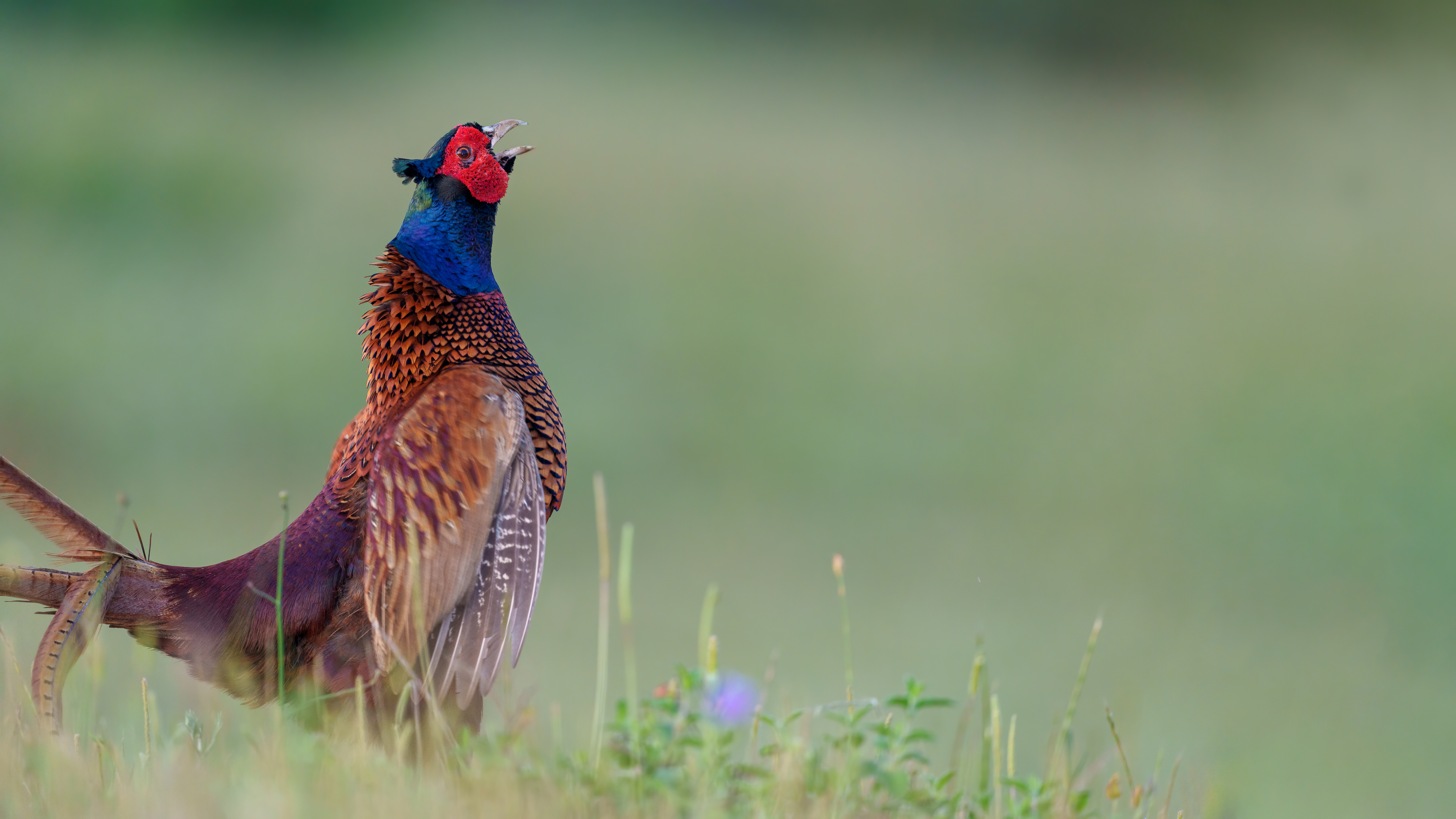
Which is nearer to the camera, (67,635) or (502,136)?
(67,635)

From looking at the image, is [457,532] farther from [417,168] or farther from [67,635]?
[417,168]

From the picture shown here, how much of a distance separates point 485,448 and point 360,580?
36 cm

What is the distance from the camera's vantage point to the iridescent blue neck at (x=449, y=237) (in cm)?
241

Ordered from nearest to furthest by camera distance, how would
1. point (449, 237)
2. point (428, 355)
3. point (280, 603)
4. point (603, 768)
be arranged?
1. point (603, 768)
2. point (280, 603)
3. point (428, 355)
4. point (449, 237)

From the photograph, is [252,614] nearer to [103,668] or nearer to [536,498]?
[103,668]

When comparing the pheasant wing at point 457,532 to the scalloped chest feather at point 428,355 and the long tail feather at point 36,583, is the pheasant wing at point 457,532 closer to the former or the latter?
the scalloped chest feather at point 428,355

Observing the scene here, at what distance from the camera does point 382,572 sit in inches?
81.3

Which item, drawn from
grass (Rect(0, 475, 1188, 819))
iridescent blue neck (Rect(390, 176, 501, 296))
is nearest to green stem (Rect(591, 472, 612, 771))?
grass (Rect(0, 475, 1188, 819))

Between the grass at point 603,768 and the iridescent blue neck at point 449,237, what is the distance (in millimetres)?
926

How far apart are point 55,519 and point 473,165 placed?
1.13 m

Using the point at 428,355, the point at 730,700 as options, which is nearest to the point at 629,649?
the point at 730,700

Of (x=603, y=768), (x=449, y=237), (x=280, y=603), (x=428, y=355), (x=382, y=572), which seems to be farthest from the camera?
(x=449, y=237)

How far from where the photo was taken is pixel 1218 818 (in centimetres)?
175

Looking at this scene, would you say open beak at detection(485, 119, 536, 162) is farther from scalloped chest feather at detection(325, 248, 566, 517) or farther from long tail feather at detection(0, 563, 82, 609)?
long tail feather at detection(0, 563, 82, 609)
